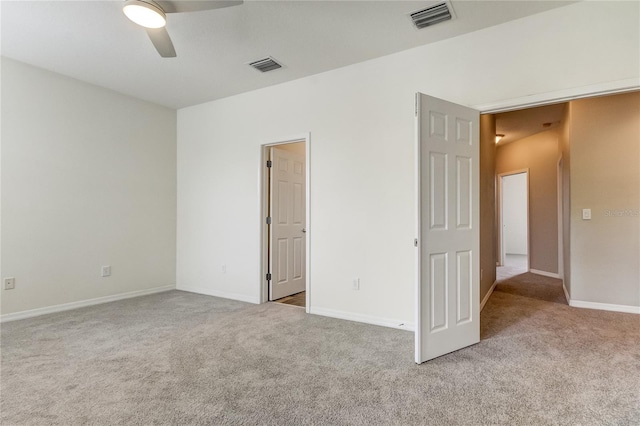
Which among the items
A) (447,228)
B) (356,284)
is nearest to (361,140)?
(447,228)

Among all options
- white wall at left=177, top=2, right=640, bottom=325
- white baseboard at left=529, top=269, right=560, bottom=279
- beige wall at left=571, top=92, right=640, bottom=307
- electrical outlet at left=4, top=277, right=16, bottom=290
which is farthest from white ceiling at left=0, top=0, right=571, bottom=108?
white baseboard at left=529, top=269, right=560, bottom=279

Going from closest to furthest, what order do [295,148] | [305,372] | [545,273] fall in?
[305,372]
[295,148]
[545,273]

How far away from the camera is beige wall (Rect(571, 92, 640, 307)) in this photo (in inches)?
147

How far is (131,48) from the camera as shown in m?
3.11

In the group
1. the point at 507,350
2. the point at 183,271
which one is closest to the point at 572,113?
the point at 507,350

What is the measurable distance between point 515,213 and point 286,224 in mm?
8381

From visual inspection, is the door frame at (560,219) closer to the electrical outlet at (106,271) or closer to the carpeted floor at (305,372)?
the carpeted floor at (305,372)

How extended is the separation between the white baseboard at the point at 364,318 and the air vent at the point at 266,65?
2.76m

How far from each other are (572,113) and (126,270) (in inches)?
247

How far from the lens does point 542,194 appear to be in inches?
238

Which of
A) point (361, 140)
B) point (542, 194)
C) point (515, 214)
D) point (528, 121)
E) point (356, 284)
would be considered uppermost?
point (528, 121)

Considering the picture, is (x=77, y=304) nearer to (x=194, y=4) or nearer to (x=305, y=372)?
(x=305, y=372)

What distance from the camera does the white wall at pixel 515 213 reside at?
963 cm

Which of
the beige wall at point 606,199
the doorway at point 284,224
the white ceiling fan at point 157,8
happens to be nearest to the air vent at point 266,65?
the doorway at point 284,224
